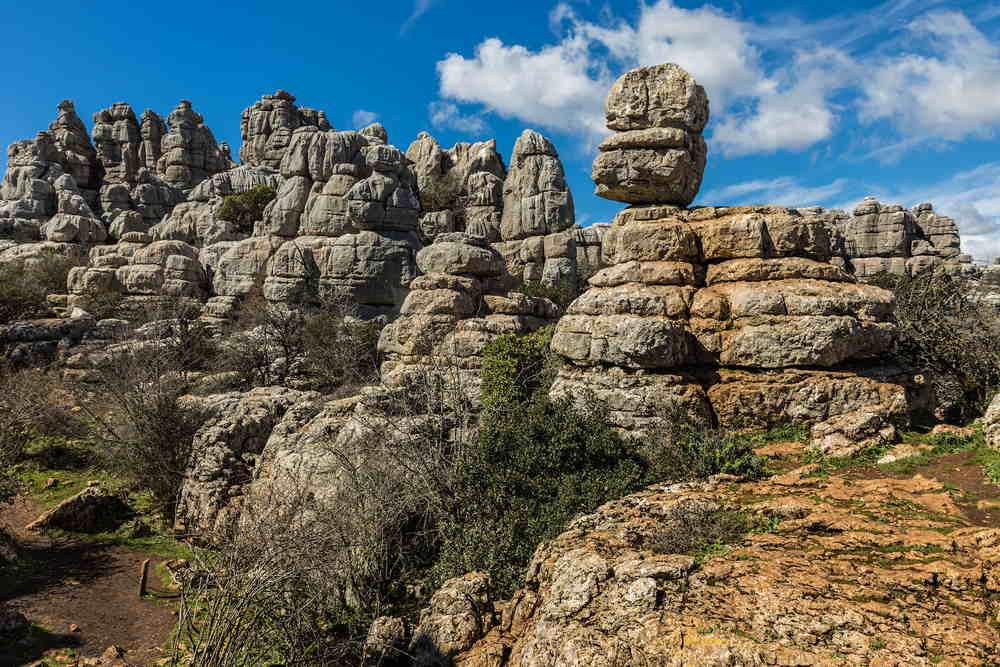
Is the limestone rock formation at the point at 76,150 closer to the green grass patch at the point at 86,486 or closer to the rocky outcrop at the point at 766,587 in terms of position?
the green grass patch at the point at 86,486

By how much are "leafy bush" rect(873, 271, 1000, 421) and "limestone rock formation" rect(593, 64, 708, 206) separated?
6.77m

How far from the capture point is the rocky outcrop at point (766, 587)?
5391 mm

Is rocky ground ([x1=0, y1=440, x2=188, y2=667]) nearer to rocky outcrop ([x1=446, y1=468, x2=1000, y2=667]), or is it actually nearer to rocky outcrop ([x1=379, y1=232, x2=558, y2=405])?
rocky outcrop ([x1=446, y1=468, x2=1000, y2=667])

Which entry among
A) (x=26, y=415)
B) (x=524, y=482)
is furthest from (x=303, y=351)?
(x=524, y=482)

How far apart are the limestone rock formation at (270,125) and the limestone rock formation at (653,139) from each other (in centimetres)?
4848

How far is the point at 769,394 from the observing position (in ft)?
42.0

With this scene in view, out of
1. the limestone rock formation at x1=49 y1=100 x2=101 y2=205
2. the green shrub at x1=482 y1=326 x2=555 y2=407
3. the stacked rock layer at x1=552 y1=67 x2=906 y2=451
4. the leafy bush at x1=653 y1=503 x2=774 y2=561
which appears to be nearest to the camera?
the leafy bush at x1=653 y1=503 x2=774 y2=561

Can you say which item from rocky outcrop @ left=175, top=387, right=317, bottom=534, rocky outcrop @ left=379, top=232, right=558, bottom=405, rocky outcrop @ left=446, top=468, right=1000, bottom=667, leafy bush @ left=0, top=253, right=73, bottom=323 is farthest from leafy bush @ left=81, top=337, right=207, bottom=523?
leafy bush @ left=0, top=253, right=73, bottom=323

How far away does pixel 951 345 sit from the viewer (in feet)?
47.7

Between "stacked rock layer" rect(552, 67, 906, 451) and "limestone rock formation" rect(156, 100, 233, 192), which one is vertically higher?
"limestone rock formation" rect(156, 100, 233, 192)

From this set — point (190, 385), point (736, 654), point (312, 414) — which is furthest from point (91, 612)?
point (736, 654)

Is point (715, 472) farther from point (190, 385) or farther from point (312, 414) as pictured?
point (190, 385)

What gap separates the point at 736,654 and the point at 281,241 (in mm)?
34192

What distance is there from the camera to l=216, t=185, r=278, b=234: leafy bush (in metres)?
44.4
